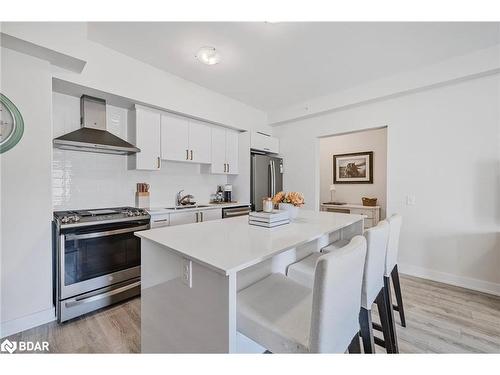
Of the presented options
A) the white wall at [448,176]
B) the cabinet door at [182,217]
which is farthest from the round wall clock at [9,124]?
the white wall at [448,176]

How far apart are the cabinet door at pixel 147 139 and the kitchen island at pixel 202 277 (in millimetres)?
1583

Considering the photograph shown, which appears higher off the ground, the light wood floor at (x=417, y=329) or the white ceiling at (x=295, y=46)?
the white ceiling at (x=295, y=46)

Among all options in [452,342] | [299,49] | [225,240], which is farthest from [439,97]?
[225,240]

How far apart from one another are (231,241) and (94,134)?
2213 millimetres

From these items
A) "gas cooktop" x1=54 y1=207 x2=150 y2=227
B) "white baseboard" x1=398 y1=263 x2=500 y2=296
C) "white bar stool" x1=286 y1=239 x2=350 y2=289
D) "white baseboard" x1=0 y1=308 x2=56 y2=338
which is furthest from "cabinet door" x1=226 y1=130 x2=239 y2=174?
"white baseboard" x1=398 y1=263 x2=500 y2=296

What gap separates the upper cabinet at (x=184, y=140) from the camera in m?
3.09

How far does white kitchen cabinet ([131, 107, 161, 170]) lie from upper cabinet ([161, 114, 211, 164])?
83 millimetres

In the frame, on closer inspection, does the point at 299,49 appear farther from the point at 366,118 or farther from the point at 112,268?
the point at 112,268

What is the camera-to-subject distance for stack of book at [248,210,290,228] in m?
1.70

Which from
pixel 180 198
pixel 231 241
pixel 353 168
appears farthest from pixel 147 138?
pixel 353 168

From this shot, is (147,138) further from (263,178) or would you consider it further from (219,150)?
(263,178)

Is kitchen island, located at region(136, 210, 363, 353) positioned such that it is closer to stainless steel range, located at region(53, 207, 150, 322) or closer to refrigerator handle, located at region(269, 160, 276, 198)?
stainless steel range, located at region(53, 207, 150, 322)

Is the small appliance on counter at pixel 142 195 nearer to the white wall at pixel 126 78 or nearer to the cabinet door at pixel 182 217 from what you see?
the cabinet door at pixel 182 217

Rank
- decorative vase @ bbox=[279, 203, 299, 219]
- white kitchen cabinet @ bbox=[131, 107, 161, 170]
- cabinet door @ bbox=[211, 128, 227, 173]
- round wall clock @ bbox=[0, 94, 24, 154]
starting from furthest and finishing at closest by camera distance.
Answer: cabinet door @ bbox=[211, 128, 227, 173] < white kitchen cabinet @ bbox=[131, 107, 161, 170] < decorative vase @ bbox=[279, 203, 299, 219] < round wall clock @ bbox=[0, 94, 24, 154]
